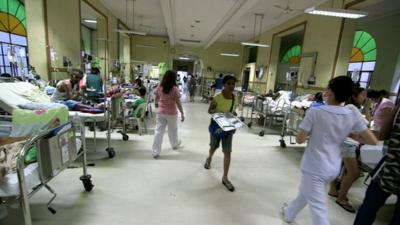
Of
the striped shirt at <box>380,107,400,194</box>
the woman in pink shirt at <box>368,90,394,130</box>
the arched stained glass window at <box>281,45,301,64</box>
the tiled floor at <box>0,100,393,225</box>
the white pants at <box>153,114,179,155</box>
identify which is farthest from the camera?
the arched stained glass window at <box>281,45,301,64</box>

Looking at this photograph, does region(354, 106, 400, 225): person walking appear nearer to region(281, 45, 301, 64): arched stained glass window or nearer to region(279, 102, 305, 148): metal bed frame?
region(279, 102, 305, 148): metal bed frame

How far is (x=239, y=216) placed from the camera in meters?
2.25

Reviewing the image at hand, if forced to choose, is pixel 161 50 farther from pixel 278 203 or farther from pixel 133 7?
pixel 278 203

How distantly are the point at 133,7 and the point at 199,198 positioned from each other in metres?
7.93

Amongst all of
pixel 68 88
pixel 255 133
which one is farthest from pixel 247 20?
pixel 68 88

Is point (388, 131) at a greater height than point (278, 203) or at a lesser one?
greater

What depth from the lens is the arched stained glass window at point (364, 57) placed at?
7977 millimetres

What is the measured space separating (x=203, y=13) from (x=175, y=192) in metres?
6.00

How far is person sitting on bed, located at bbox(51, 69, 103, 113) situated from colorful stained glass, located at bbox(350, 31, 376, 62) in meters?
8.89

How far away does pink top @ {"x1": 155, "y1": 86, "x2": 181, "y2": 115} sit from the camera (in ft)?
11.3

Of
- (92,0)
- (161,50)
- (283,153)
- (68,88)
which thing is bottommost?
(283,153)

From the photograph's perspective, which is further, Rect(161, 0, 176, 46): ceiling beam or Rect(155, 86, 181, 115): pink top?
Rect(161, 0, 176, 46): ceiling beam

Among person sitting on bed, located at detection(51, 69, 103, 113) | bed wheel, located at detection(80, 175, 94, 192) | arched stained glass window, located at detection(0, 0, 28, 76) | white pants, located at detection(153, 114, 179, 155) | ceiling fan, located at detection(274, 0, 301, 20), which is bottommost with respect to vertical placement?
bed wheel, located at detection(80, 175, 94, 192)

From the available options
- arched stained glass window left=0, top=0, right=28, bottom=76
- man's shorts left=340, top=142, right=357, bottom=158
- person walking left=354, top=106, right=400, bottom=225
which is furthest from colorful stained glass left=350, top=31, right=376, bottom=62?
arched stained glass window left=0, top=0, right=28, bottom=76
